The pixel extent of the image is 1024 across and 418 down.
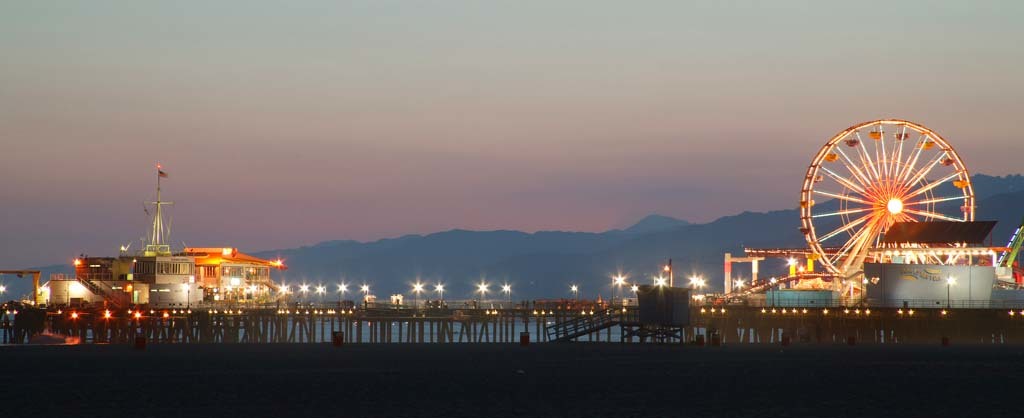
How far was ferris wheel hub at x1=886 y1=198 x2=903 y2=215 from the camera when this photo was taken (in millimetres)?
117750

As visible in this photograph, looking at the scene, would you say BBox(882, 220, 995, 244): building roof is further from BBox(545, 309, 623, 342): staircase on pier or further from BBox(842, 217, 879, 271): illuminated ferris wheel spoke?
BBox(545, 309, 623, 342): staircase on pier

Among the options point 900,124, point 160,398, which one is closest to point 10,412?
point 160,398

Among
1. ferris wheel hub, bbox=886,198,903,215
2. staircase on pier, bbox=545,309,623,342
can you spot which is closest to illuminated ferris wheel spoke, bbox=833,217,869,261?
ferris wheel hub, bbox=886,198,903,215

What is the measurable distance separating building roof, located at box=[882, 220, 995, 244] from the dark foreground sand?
51.0 meters

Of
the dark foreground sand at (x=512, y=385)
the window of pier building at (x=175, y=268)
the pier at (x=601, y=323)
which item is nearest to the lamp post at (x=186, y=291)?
the window of pier building at (x=175, y=268)

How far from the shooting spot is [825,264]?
122750 mm

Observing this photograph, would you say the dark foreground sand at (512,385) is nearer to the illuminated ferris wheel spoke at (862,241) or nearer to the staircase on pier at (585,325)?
the staircase on pier at (585,325)

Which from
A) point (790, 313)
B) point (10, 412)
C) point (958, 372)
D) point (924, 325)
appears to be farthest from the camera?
point (790, 313)

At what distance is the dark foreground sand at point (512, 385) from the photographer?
36000 mm

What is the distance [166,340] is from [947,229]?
69.2 m

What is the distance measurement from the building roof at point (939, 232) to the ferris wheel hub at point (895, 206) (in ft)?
4.61

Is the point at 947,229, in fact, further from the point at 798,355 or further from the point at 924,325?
the point at 798,355

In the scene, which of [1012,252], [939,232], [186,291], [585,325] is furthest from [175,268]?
[1012,252]

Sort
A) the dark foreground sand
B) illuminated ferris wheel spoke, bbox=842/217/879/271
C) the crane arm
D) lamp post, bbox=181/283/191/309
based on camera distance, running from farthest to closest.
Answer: lamp post, bbox=181/283/191/309, the crane arm, illuminated ferris wheel spoke, bbox=842/217/879/271, the dark foreground sand
